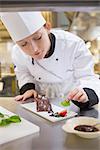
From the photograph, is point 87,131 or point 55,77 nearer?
point 87,131

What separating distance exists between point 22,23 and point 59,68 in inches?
13.7

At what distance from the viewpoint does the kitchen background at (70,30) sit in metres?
2.87

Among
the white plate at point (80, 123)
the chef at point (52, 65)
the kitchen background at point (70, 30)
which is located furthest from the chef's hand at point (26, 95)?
the kitchen background at point (70, 30)

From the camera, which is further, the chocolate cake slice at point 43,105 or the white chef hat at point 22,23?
the white chef hat at point 22,23

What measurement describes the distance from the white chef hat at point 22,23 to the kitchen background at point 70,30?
5.58 ft

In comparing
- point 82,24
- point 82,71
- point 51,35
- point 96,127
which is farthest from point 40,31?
point 82,24

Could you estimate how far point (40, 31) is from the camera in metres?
1.16

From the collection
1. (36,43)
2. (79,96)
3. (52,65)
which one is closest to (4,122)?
(79,96)

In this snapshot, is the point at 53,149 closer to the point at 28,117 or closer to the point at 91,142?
the point at 91,142

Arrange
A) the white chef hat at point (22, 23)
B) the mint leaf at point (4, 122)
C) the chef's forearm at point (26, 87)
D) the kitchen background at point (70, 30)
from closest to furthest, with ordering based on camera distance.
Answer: the mint leaf at point (4, 122) < the white chef hat at point (22, 23) < the chef's forearm at point (26, 87) < the kitchen background at point (70, 30)

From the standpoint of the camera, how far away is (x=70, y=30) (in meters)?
3.09

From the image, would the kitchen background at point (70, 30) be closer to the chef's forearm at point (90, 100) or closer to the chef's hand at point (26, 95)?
the chef's hand at point (26, 95)

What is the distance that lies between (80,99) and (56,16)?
2.32 meters

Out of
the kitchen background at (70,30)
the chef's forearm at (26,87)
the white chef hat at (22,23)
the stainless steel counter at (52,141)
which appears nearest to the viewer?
the stainless steel counter at (52,141)
